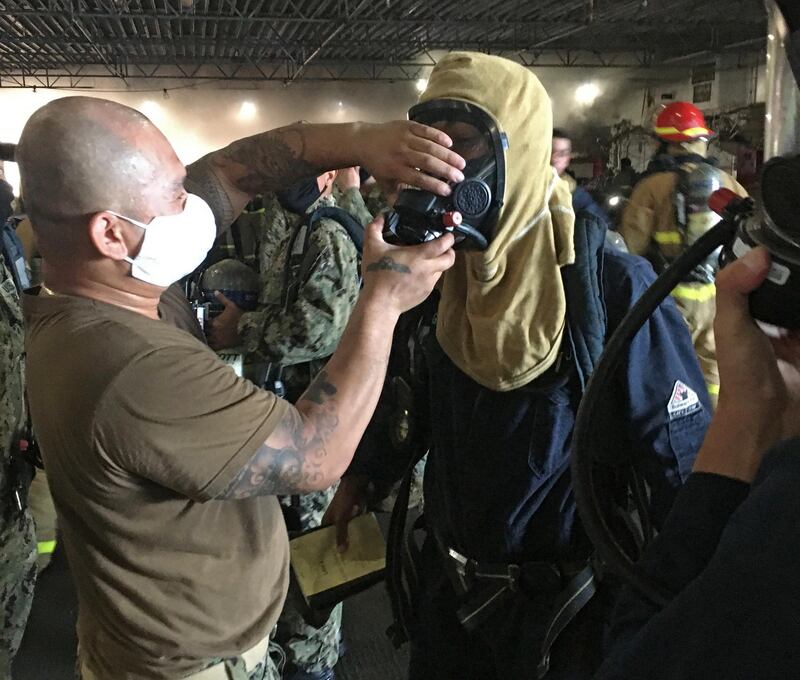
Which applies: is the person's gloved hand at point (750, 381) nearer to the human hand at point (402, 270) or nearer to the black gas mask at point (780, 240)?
the black gas mask at point (780, 240)

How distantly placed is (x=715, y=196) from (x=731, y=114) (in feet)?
43.3

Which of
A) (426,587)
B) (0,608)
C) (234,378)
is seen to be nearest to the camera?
(234,378)

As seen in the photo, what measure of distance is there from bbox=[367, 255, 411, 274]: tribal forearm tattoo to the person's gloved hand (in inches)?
22.6

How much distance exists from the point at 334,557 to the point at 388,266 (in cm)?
89

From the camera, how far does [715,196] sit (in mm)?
812

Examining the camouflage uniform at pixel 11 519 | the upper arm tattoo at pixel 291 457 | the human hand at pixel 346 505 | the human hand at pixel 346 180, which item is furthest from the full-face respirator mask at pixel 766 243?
the human hand at pixel 346 180

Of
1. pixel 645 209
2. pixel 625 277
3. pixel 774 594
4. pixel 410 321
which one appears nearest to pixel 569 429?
pixel 625 277

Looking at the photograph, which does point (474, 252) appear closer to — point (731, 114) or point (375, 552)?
point (375, 552)

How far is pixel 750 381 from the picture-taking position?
2.19ft

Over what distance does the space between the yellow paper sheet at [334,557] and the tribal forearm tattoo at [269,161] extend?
86 centimetres

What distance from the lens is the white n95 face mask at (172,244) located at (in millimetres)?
1195

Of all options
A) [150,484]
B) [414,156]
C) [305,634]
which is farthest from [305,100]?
[150,484]

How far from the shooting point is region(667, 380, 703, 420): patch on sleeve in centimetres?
116

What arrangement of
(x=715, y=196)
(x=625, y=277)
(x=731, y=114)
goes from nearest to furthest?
(x=715, y=196) < (x=625, y=277) < (x=731, y=114)
